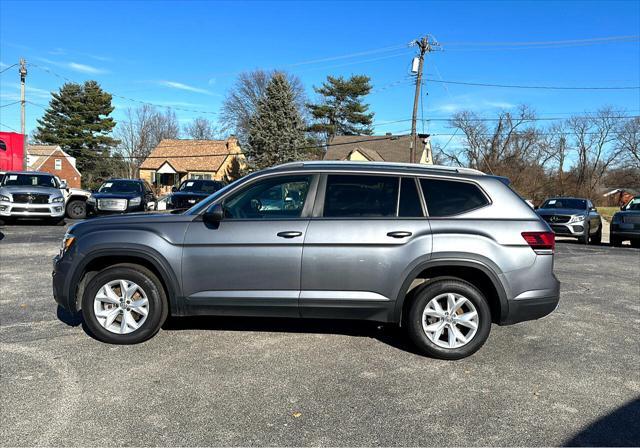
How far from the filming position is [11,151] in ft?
79.7

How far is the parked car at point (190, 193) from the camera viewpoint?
15.6 m

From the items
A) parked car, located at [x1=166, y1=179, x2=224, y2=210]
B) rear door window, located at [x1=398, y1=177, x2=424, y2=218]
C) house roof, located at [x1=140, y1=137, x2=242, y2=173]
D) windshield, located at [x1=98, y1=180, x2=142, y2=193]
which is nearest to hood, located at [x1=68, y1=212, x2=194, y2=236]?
rear door window, located at [x1=398, y1=177, x2=424, y2=218]

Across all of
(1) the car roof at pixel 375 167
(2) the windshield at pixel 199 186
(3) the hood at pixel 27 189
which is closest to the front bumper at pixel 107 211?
(3) the hood at pixel 27 189

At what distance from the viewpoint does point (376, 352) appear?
443cm

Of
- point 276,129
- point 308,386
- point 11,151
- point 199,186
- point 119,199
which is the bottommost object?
point 308,386

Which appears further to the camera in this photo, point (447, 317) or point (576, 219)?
point (576, 219)

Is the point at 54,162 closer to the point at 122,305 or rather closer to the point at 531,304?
the point at 122,305

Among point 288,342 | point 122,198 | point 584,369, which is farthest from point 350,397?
point 122,198

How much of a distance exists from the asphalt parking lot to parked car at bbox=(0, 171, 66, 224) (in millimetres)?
10329

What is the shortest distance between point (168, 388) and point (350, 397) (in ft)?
4.58

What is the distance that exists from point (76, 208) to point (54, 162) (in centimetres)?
4318

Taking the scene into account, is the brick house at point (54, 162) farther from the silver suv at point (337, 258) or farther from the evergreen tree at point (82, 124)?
the silver suv at point (337, 258)

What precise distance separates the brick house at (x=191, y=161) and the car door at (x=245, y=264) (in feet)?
152

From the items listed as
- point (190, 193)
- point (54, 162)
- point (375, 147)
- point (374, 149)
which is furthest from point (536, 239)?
point (54, 162)
